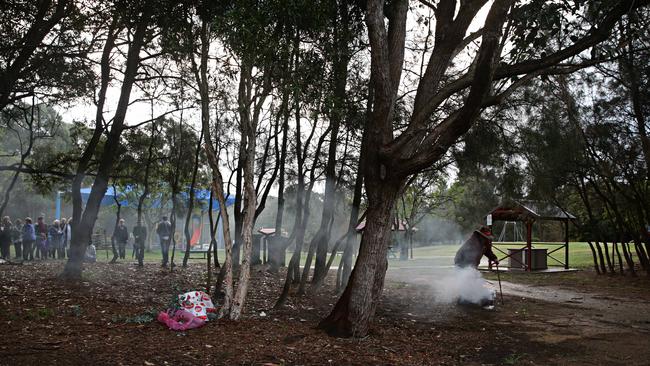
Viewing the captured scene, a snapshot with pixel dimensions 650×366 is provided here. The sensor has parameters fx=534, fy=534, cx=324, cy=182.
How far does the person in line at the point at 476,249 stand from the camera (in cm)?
1093

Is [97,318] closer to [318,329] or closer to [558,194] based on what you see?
[318,329]

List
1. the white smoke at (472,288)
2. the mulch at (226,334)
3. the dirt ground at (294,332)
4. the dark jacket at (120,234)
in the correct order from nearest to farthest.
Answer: the mulch at (226,334)
the dirt ground at (294,332)
the white smoke at (472,288)
the dark jacket at (120,234)

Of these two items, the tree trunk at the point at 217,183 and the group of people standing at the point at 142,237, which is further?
the group of people standing at the point at 142,237

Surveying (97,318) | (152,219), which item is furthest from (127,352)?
(152,219)

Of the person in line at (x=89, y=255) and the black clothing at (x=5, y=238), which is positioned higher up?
the black clothing at (x=5, y=238)

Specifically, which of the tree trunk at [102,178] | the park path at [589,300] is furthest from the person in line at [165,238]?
the park path at [589,300]

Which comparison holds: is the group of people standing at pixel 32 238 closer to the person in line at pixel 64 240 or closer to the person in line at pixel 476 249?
the person in line at pixel 64 240

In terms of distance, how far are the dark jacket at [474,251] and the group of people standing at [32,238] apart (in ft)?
47.6


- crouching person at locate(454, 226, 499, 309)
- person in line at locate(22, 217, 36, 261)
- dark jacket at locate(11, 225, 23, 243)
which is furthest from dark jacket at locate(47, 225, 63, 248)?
crouching person at locate(454, 226, 499, 309)

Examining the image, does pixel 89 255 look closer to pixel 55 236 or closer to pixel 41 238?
pixel 41 238

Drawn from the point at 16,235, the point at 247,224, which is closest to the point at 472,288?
the point at 247,224

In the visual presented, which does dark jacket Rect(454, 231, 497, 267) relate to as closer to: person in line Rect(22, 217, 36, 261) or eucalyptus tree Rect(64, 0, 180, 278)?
eucalyptus tree Rect(64, 0, 180, 278)

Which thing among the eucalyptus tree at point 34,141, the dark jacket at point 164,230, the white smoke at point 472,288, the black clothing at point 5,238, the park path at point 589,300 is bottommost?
the park path at point 589,300

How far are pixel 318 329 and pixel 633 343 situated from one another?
454 centimetres
